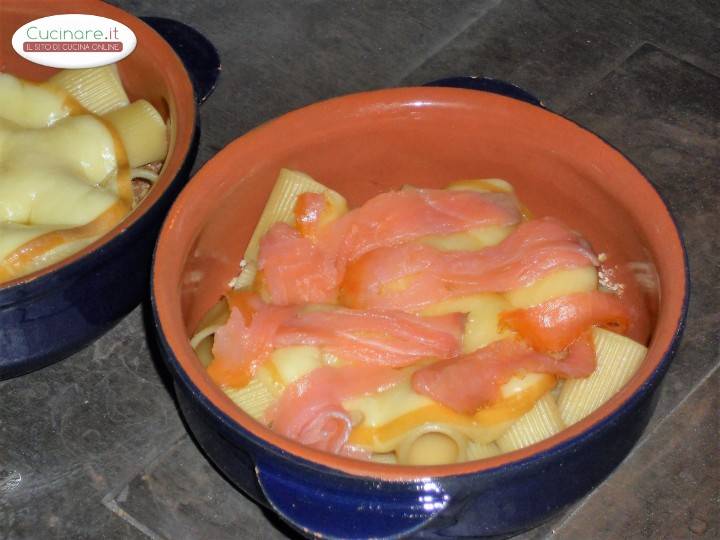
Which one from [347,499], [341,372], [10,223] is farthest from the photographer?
[10,223]

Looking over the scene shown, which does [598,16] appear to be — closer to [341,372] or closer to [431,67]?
[431,67]

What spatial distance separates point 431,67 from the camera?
1185 mm

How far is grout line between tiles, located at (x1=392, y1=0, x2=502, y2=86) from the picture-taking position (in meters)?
1.18

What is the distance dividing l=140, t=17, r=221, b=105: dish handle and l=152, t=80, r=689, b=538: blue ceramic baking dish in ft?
0.43

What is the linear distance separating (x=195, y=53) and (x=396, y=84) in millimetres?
273

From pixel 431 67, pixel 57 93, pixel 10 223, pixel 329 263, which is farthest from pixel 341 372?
pixel 431 67

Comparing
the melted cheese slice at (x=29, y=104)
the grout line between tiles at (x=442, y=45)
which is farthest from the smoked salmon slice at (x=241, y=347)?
the grout line between tiles at (x=442, y=45)

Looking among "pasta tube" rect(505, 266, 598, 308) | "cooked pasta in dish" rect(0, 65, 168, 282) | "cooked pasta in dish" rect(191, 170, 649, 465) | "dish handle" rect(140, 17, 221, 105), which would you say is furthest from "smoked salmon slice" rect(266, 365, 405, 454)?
"dish handle" rect(140, 17, 221, 105)

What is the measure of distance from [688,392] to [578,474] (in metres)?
0.27

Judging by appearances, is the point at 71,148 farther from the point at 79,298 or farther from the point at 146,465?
the point at 146,465

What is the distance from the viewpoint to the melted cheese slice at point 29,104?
92cm

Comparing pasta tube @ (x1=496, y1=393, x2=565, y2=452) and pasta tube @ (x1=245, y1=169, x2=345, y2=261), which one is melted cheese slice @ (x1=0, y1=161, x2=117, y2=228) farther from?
pasta tube @ (x1=496, y1=393, x2=565, y2=452)

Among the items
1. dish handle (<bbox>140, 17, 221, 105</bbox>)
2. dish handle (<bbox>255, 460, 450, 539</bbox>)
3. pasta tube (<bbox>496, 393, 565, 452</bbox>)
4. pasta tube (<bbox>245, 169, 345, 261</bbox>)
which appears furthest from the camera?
dish handle (<bbox>140, 17, 221, 105</bbox>)
